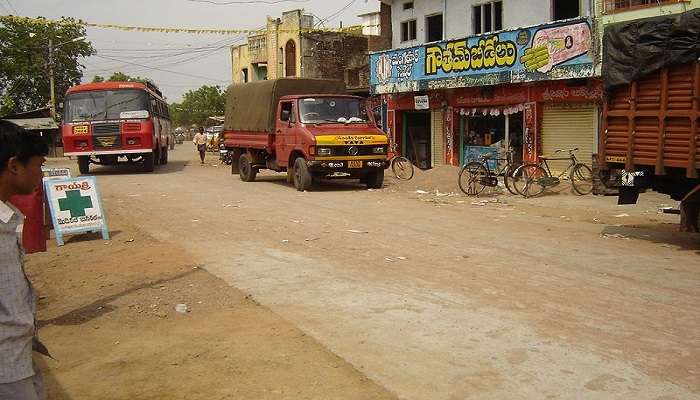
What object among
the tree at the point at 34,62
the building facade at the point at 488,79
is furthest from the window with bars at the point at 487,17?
the tree at the point at 34,62

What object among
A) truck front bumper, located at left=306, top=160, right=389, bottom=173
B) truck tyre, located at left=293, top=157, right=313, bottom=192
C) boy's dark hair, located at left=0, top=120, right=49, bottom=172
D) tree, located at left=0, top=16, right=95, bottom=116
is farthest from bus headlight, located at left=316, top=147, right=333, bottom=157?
tree, located at left=0, top=16, right=95, bottom=116

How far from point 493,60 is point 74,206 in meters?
13.4

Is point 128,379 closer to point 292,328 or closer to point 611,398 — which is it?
point 292,328

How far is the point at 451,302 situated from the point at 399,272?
1298mm

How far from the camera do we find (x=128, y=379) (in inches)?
166

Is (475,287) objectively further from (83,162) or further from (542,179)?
(83,162)

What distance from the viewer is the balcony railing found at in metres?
15.3

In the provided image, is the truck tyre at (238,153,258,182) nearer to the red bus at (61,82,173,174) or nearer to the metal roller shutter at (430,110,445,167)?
the red bus at (61,82,173,174)

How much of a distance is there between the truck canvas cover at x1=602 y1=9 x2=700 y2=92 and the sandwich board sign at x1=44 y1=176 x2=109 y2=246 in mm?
7397

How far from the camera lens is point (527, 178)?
599 inches

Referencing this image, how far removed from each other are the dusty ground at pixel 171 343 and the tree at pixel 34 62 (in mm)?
40160

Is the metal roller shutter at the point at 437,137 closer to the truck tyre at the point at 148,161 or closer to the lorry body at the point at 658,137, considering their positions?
the truck tyre at the point at 148,161

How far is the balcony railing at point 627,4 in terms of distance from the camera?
50.4 ft

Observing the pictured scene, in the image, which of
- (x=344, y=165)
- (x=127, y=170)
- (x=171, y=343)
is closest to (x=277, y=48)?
(x=127, y=170)
